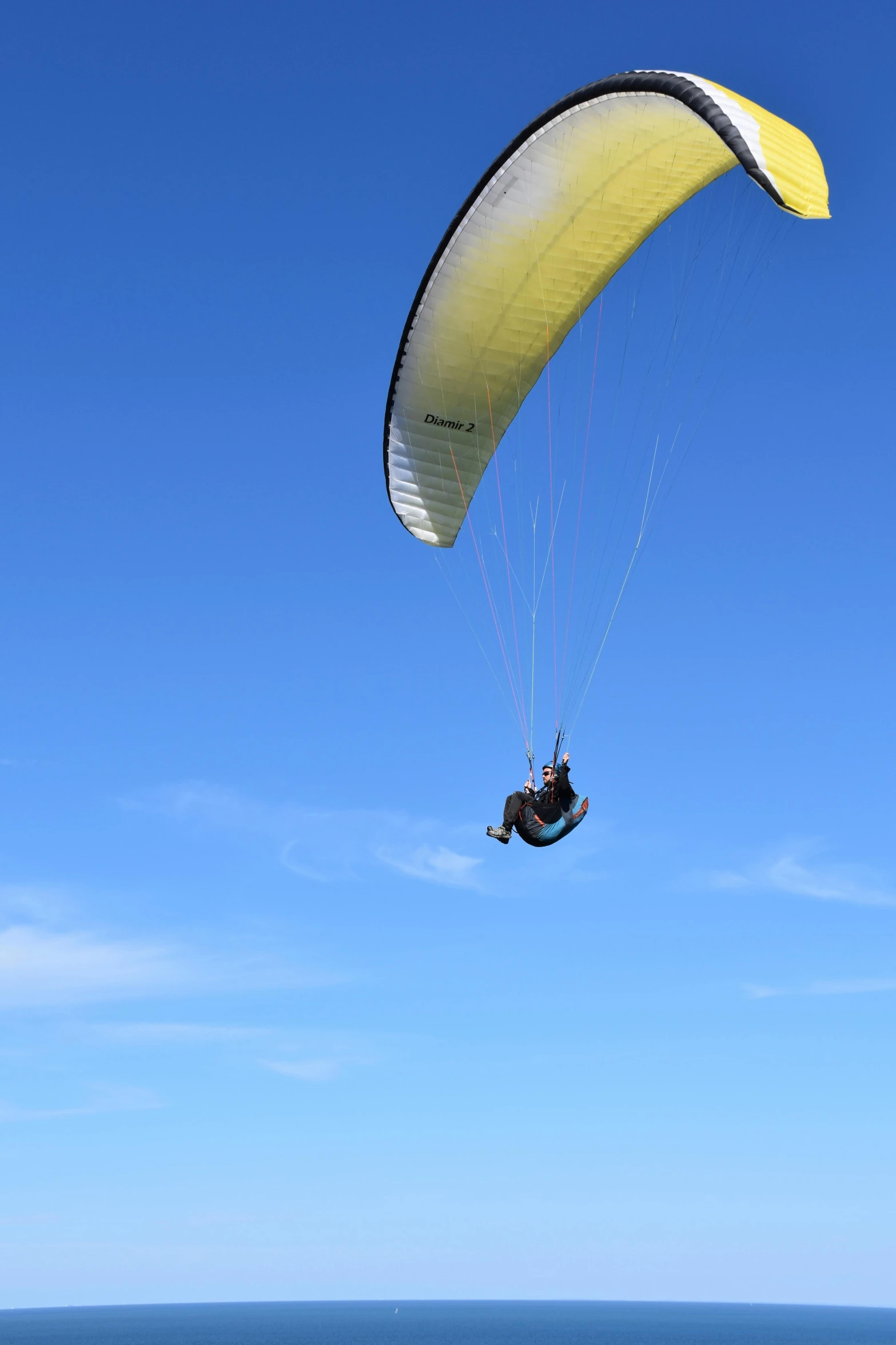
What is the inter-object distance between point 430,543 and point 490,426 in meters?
1.89

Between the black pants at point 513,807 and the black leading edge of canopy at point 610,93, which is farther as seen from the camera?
the black pants at point 513,807

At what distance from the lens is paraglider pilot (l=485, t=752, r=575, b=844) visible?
1555 centimetres

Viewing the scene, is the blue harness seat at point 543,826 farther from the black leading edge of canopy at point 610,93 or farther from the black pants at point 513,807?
the black leading edge of canopy at point 610,93

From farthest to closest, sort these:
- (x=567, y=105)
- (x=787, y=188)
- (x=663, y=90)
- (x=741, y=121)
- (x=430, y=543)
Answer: (x=430, y=543), (x=567, y=105), (x=663, y=90), (x=741, y=121), (x=787, y=188)

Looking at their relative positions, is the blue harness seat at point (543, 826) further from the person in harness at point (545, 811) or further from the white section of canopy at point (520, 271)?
the white section of canopy at point (520, 271)

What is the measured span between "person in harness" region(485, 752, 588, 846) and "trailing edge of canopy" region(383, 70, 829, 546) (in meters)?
5.07

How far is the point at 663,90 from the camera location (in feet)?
45.3

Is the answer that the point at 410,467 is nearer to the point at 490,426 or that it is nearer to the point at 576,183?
the point at 490,426

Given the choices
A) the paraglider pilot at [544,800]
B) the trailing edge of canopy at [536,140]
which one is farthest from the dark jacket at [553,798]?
the trailing edge of canopy at [536,140]

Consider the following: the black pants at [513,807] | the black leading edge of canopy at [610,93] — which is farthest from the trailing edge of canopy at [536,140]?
the black pants at [513,807]

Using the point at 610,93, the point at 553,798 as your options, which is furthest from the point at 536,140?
the point at 553,798

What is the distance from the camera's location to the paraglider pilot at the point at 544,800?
15547 millimetres

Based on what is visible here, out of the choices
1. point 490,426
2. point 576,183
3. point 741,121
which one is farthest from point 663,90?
point 490,426

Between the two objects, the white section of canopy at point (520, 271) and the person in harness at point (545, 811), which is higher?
the white section of canopy at point (520, 271)
